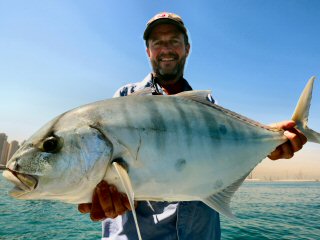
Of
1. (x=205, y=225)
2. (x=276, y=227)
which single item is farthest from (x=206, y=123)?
(x=276, y=227)

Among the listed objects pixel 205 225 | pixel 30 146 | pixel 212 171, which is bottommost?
pixel 205 225

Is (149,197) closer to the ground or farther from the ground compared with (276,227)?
farther from the ground

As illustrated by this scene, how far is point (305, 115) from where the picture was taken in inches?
130

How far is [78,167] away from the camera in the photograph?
2.12 m

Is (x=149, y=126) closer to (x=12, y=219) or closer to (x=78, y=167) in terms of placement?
(x=78, y=167)

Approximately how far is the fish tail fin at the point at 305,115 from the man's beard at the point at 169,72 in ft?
6.76

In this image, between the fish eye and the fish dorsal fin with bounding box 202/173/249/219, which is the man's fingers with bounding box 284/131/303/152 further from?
the fish eye

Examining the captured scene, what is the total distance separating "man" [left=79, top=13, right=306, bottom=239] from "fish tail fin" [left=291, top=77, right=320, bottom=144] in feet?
0.28

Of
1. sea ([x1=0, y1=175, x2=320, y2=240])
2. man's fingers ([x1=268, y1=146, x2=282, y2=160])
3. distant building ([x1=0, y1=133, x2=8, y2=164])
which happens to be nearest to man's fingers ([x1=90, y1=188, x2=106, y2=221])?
man's fingers ([x1=268, y1=146, x2=282, y2=160])

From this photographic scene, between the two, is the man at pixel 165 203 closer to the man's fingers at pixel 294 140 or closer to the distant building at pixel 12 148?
the man's fingers at pixel 294 140

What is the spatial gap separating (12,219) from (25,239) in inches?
158

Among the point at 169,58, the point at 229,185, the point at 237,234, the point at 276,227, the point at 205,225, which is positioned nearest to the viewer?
the point at 229,185

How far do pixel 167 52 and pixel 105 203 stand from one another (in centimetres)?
313

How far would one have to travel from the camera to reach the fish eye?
7.16ft
